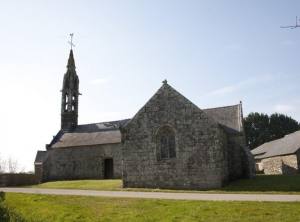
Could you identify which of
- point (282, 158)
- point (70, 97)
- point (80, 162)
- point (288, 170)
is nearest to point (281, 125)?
point (282, 158)

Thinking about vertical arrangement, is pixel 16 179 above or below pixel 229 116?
below

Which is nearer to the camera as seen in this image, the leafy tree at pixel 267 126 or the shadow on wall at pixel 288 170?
the shadow on wall at pixel 288 170

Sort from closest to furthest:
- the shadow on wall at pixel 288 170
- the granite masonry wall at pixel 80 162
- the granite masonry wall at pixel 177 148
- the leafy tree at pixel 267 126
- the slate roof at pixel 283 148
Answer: the granite masonry wall at pixel 177 148, the shadow on wall at pixel 288 170, the granite masonry wall at pixel 80 162, the slate roof at pixel 283 148, the leafy tree at pixel 267 126

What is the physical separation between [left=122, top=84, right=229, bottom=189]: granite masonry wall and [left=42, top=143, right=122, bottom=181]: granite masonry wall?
12583mm

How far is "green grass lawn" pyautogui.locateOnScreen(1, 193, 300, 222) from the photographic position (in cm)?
1216

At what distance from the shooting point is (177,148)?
24.4 metres

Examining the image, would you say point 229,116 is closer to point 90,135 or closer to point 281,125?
point 90,135

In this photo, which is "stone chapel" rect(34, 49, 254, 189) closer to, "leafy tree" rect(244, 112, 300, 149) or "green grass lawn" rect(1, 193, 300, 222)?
"green grass lawn" rect(1, 193, 300, 222)

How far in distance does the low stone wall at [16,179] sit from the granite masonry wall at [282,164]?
25923 millimetres

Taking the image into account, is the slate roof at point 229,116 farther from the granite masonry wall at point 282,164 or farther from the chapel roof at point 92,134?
the granite masonry wall at point 282,164

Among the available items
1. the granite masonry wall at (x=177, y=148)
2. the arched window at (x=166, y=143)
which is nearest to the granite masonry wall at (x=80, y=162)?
the granite masonry wall at (x=177, y=148)

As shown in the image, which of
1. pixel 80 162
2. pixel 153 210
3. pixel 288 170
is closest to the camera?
pixel 153 210

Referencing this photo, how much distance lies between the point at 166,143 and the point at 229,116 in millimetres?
7955

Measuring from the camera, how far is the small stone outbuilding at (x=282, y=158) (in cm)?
3778
